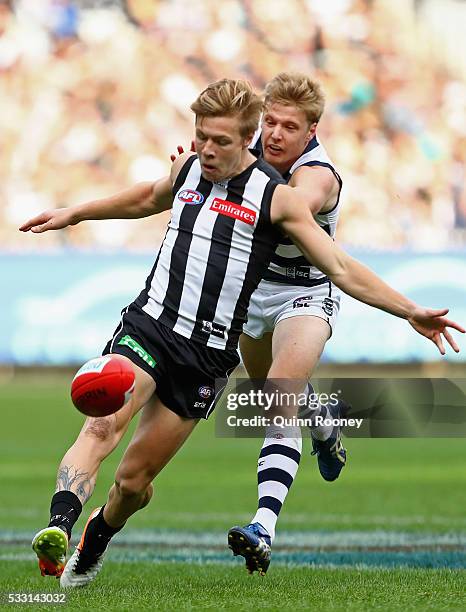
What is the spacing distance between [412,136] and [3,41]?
756cm

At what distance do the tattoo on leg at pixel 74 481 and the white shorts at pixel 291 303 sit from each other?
5.77ft

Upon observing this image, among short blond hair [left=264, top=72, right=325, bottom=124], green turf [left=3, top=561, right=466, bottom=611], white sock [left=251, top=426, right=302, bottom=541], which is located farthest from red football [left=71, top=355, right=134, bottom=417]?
short blond hair [left=264, top=72, right=325, bottom=124]

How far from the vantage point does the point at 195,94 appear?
21.4 m

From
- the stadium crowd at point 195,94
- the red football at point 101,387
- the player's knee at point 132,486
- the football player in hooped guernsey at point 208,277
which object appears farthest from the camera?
the stadium crowd at point 195,94

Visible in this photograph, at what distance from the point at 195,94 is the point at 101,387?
17.5 meters

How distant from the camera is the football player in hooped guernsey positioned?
188 inches

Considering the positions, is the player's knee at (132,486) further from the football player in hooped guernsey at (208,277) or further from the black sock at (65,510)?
the black sock at (65,510)

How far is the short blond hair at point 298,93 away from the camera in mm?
5641

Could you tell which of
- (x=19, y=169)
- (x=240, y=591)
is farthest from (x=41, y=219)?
(x=19, y=169)

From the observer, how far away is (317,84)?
5762 millimetres

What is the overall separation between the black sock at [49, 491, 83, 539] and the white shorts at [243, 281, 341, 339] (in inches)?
72.2

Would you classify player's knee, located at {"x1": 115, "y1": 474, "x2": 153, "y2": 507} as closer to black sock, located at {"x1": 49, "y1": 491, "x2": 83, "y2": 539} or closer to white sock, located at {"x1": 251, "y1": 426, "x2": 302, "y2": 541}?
black sock, located at {"x1": 49, "y1": 491, "x2": 83, "y2": 539}

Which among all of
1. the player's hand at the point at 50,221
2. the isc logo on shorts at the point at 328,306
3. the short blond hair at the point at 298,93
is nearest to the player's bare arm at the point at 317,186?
the short blond hair at the point at 298,93

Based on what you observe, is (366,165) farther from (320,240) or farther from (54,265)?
(320,240)
